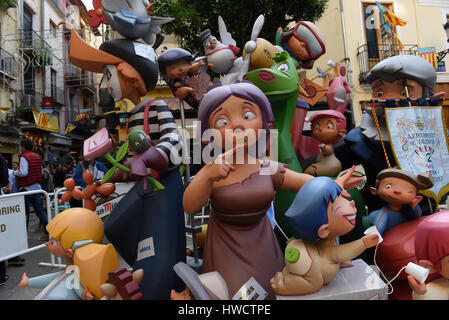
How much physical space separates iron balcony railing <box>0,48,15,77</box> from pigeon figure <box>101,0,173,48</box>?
12.9 metres

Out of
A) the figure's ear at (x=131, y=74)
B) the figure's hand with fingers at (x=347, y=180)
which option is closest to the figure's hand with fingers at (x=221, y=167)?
the figure's hand with fingers at (x=347, y=180)

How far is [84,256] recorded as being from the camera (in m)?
1.84

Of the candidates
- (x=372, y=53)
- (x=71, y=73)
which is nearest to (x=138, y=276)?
(x=372, y=53)

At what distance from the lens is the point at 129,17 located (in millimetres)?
2199

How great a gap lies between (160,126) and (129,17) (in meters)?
0.77

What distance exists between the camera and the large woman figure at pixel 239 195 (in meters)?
1.81

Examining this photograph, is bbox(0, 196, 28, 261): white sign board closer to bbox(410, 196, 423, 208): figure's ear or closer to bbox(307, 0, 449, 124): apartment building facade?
bbox(410, 196, 423, 208): figure's ear

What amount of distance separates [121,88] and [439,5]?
40.2 ft

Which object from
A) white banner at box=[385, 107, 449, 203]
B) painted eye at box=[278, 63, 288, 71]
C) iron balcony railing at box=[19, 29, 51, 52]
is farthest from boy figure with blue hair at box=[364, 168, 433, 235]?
iron balcony railing at box=[19, 29, 51, 52]

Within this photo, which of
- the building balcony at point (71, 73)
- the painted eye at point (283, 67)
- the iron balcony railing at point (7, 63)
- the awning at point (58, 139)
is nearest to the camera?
the painted eye at point (283, 67)

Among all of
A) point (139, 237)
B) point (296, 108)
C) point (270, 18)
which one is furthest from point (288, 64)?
point (270, 18)

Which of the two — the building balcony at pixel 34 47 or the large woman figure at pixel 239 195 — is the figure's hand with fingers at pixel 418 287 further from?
the building balcony at pixel 34 47

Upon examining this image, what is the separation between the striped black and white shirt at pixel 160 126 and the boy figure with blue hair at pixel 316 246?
895 mm

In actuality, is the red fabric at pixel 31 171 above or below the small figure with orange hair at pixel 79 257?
above
